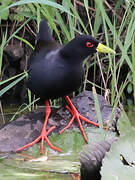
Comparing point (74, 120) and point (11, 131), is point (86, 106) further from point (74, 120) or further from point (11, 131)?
point (11, 131)

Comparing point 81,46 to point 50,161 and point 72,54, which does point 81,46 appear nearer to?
point 72,54

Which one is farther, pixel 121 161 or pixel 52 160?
pixel 52 160

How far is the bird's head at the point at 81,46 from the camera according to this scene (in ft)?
8.37

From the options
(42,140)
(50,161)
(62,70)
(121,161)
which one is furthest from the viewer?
(62,70)

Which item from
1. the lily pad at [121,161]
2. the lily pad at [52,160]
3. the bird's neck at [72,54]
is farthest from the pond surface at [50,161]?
the bird's neck at [72,54]

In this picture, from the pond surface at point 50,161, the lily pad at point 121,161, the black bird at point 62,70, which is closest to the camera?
the lily pad at point 121,161

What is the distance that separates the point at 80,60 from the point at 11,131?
0.61 metres

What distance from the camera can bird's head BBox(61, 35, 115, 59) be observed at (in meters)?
2.55

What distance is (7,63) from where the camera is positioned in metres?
4.13

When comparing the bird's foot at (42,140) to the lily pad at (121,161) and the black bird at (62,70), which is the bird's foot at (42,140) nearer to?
the black bird at (62,70)

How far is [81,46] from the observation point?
2568mm

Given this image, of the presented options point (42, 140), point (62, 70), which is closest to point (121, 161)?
point (42, 140)

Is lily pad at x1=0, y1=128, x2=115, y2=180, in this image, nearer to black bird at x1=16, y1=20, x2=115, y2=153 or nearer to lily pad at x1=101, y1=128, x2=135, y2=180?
black bird at x1=16, y1=20, x2=115, y2=153

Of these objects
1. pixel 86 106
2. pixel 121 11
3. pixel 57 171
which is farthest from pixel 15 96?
pixel 57 171
